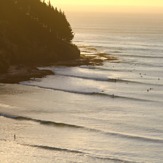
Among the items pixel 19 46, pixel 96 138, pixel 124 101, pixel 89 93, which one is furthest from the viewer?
pixel 19 46

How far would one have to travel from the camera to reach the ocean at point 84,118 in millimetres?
41656

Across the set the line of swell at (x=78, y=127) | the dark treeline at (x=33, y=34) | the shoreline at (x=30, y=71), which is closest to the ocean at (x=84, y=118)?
the line of swell at (x=78, y=127)

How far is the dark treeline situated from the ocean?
23.4ft

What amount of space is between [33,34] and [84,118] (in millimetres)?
48505

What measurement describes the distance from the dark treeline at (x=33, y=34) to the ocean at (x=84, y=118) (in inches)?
281

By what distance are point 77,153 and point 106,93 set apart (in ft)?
86.8

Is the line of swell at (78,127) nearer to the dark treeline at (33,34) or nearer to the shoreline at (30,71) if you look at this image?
the shoreline at (30,71)

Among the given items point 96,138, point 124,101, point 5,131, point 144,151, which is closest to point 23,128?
point 5,131

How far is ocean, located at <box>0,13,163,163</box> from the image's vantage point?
41656 millimetres

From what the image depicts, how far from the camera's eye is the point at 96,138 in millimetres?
45438

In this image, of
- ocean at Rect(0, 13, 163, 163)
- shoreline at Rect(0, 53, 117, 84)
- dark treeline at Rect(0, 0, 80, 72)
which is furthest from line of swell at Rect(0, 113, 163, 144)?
dark treeline at Rect(0, 0, 80, 72)

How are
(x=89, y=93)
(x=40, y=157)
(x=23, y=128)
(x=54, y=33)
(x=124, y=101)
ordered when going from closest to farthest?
(x=40, y=157) < (x=23, y=128) < (x=124, y=101) < (x=89, y=93) < (x=54, y=33)

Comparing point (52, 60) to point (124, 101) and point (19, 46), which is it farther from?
point (124, 101)

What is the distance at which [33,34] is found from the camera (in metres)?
98.4
